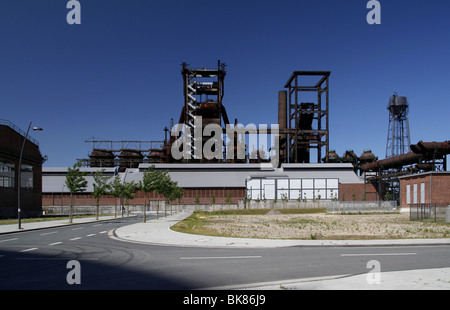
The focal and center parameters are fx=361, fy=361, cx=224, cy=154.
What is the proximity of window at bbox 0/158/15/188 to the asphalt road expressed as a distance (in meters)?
36.3

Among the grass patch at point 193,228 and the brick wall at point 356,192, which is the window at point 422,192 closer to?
the brick wall at point 356,192

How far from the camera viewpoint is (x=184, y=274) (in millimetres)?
9555

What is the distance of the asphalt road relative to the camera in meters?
8.69

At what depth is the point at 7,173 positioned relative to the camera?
4769 cm

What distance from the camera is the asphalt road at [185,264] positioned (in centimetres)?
869

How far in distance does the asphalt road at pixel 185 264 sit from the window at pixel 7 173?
36.3 m

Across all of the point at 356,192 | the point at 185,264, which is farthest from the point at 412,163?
the point at 185,264

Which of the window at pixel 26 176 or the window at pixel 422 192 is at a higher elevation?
the window at pixel 26 176

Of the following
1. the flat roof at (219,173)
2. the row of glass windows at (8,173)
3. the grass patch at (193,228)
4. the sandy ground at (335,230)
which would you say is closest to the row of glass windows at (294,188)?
the flat roof at (219,173)

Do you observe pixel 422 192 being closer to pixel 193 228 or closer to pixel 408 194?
pixel 408 194

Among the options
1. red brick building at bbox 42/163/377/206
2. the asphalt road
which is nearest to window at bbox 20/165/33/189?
red brick building at bbox 42/163/377/206
